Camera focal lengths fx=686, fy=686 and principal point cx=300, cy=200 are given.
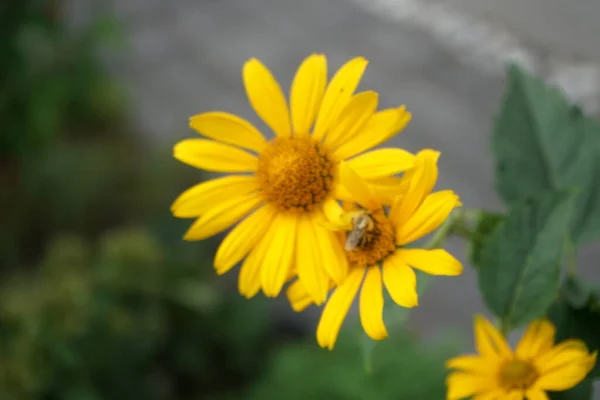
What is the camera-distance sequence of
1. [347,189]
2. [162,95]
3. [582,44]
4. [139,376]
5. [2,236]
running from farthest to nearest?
[162,95] < [2,236] < [582,44] < [139,376] < [347,189]

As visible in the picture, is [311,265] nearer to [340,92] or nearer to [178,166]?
[340,92]

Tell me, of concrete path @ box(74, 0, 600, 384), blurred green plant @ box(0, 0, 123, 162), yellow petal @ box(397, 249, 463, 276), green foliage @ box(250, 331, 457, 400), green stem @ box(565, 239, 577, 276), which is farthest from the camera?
blurred green plant @ box(0, 0, 123, 162)

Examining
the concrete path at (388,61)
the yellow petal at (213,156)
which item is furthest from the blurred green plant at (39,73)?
the yellow petal at (213,156)

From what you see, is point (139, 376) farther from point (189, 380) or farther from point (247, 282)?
point (247, 282)

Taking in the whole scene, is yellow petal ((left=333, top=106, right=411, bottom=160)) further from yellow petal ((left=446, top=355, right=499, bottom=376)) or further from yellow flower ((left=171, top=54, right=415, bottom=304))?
yellow petal ((left=446, top=355, right=499, bottom=376))

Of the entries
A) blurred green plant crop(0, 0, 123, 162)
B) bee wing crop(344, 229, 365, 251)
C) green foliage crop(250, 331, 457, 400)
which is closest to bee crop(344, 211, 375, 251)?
bee wing crop(344, 229, 365, 251)

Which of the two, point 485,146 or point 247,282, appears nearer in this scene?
point 247,282

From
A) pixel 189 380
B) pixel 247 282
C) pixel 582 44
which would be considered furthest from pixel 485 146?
pixel 247 282
